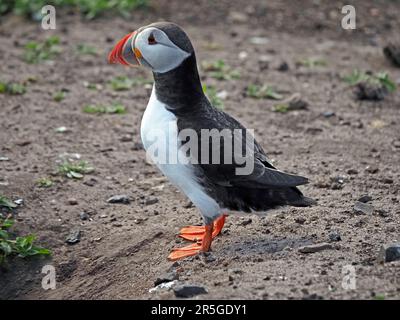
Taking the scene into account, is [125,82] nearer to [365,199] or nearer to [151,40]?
[151,40]

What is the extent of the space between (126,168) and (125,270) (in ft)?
6.09

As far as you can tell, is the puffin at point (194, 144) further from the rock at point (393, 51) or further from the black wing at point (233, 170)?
the rock at point (393, 51)

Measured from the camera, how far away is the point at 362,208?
5.85m

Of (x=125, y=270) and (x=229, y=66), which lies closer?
(x=125, y=270)

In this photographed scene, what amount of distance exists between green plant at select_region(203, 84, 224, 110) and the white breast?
2987 mm

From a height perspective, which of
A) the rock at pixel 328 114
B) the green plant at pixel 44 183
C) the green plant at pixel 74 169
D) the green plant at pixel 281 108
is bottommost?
the green plant at pixel 44 183

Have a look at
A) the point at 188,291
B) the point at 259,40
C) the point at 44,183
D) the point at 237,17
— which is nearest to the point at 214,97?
the point at 259,40

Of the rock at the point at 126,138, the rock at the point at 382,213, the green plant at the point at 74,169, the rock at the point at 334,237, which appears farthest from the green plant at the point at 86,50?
the rock at the point at 334,237

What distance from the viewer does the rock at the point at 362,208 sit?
5804 mm

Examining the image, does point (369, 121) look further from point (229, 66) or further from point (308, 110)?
point (229, 66)

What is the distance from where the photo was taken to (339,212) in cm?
583

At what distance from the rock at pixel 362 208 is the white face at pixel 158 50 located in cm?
187

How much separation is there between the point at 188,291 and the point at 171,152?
1055 millimetres
